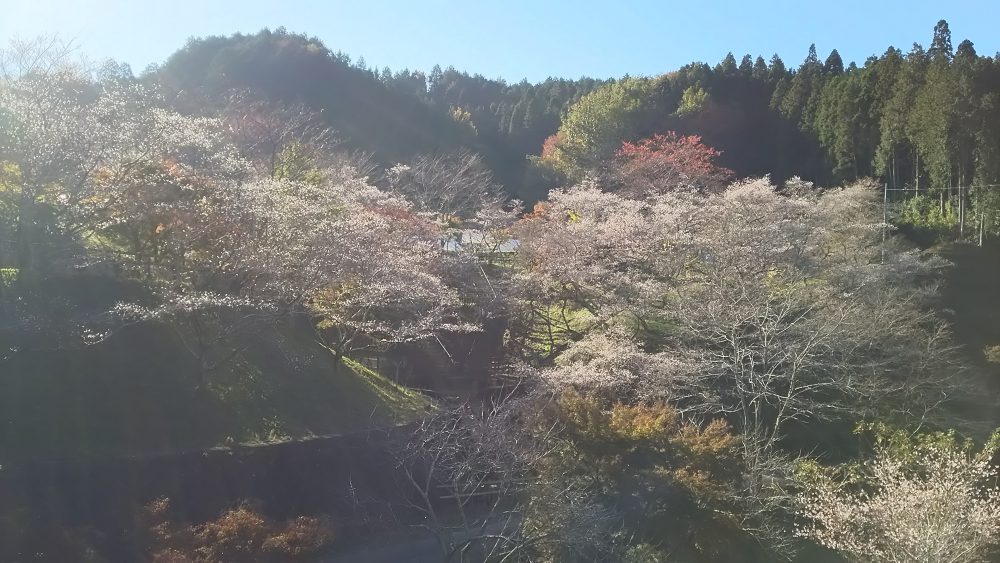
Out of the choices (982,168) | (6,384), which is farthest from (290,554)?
(982,168)

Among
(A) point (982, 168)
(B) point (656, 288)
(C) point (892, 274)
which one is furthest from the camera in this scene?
(A) point (982, 168)

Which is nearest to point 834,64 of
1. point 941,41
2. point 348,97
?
point 941,41

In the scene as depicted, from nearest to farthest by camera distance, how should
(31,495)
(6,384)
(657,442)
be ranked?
(31,495) < (6,384) < (657,442)

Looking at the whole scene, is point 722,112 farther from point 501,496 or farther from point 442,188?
point 501,496

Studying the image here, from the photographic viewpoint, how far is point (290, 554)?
841 cm

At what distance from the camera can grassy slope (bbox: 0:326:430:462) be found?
917 centimetres

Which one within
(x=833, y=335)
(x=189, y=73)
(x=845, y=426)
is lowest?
(x=845, y=426)

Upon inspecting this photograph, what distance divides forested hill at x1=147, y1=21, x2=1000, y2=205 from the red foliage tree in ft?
13.0

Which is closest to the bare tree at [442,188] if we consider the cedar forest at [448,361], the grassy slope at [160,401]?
the cedar forest at [448,361]

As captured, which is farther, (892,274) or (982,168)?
(982,168)

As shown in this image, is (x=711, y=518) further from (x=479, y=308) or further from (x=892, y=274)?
(x=892, y=274)

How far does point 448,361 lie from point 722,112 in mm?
23308

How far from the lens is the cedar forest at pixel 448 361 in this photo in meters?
9.34

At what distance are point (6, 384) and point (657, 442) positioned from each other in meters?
8.97
